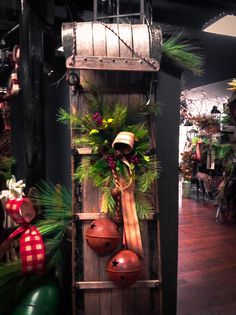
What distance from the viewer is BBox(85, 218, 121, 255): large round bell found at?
1.55 metres

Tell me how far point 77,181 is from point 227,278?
2.30 metres

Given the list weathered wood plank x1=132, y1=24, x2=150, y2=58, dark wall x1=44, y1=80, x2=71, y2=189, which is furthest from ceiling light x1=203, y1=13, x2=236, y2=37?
weathered wood plank x1=132, y1=24, x2=150, y2=58

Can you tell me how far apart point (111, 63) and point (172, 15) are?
2225 mm

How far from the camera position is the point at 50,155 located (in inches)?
105

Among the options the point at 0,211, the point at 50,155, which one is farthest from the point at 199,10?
the point at 0,211

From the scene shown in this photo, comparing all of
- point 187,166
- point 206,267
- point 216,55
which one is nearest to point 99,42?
point 206,267

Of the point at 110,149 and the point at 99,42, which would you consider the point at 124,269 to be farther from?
the point at 99,42

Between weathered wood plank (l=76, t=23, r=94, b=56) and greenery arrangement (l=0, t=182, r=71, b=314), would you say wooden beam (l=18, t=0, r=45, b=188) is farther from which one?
weathered wood plank (l=76, t=23, r=94, b=56)

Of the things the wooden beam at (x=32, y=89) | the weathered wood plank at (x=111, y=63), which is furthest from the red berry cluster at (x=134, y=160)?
the wooden beam at (x=32, y=89)

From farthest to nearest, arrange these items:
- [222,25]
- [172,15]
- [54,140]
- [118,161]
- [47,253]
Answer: [222,25]
[172,15]
[54,140]
[47,253]
[118,161]

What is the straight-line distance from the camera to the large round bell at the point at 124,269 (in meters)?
1.54

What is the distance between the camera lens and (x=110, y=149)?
5.39ft

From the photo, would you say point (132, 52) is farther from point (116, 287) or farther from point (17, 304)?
point (17, 304)

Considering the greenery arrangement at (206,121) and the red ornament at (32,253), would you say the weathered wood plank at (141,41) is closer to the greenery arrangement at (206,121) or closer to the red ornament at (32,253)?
the red ornament at (32,253)
